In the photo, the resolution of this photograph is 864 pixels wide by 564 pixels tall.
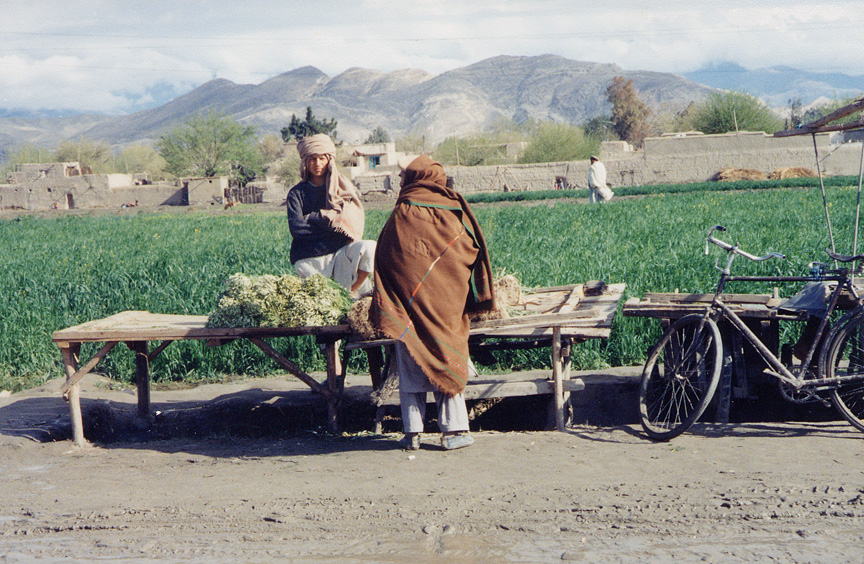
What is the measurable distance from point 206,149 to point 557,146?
29.6 metres

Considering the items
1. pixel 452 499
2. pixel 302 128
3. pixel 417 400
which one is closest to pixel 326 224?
pixel 417 400

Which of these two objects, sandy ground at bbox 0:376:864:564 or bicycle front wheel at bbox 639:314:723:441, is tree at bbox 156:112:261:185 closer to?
sandy ground at bbox 0:376:864:564

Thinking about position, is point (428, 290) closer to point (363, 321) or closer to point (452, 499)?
point (363, 321)

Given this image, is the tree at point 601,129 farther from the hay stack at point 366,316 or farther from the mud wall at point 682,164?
the hay stack at point 366,316

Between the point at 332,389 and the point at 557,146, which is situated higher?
the point at 557,146

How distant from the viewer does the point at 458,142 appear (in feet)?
196

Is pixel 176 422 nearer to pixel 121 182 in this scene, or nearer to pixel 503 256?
pixel 503 256

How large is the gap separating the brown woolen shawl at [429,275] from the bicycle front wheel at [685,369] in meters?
1.26

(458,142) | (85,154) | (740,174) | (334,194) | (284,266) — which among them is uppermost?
(85,154)

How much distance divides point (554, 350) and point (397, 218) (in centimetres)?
137

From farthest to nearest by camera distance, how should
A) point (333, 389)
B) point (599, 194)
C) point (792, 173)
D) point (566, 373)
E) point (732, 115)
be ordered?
point (732, 115) < point (792, 173) < point (599, 194) < point (566, 373) < point (333, 389)

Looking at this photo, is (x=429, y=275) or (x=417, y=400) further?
(x=417, y=400)

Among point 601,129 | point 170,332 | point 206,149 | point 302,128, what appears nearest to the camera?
point 170,332

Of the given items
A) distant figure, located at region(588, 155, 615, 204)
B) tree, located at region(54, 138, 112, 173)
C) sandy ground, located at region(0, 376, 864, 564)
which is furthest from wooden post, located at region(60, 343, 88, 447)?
tree, located at region(54, 138, 112, 173)
